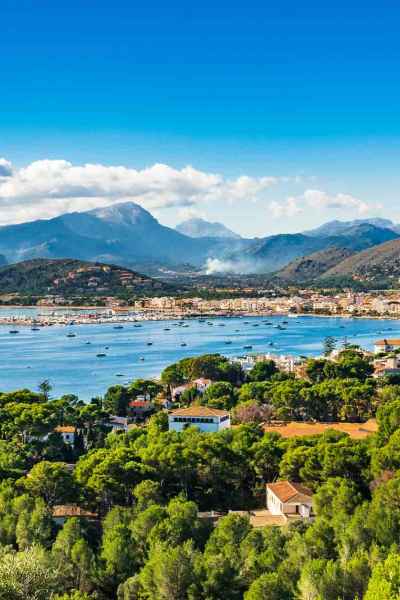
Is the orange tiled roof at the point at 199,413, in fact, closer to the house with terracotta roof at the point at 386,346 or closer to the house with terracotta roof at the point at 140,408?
the house with terracotta roof at the point at 140,408

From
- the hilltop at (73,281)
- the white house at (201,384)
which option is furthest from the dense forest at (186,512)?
the hilltop at (73,281)

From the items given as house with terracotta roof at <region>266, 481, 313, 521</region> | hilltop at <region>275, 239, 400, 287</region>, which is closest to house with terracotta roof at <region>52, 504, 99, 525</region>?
house with terracotta roof at <region>266, 481, 313, 521</region>

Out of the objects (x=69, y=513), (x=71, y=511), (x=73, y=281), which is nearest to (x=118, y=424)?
(x=71, y=511)

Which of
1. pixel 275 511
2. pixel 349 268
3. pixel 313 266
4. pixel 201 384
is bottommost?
pixel 275 511

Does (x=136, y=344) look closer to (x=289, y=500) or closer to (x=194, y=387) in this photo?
(x=194, y=387)

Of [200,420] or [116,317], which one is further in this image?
[116,317]

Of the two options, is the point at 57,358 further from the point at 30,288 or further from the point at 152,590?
the point at 30,288
